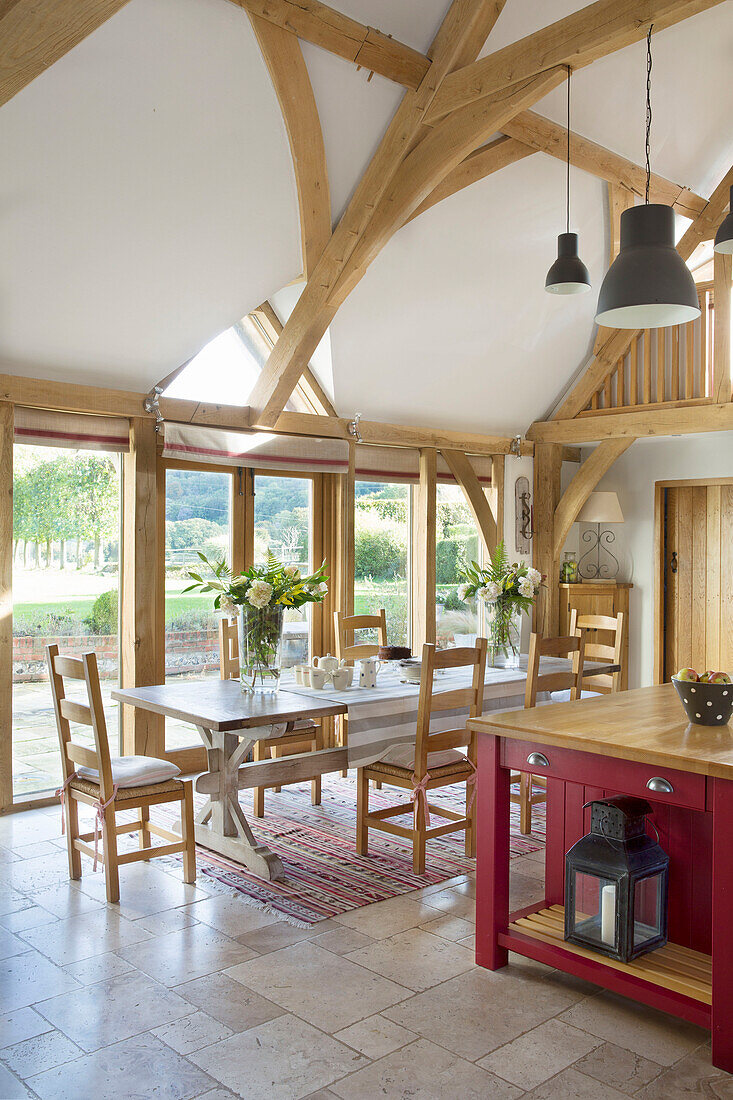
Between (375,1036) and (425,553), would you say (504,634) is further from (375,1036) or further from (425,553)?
(375,1036)

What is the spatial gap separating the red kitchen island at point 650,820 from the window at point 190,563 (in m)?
2.92

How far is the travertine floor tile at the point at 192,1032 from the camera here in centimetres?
250

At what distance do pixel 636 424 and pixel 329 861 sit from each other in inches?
174

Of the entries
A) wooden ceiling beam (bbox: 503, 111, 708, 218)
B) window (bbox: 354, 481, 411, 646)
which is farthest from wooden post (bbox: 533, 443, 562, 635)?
wooden ceiling beam (bbox: 503, 111, 708, 218)

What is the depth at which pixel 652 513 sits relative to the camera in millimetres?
7605

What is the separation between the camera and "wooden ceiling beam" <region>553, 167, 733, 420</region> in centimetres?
642

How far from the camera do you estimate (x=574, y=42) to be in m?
3.67

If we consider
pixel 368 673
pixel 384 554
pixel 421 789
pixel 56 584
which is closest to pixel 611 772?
pixel 421 789

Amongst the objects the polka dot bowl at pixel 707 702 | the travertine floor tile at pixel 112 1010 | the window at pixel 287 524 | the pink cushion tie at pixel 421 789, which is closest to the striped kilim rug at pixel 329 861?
the pink cushion tie at pixel 421 789

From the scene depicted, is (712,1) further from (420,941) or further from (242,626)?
(420,941)

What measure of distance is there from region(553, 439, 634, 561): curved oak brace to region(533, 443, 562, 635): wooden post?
6 centimetres

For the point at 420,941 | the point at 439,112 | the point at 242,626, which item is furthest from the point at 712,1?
the point at 420,941

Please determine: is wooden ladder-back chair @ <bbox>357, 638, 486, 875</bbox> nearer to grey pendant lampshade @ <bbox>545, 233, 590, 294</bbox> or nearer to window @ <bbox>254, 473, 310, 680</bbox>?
grey pendant lampshade @ <bbox>545, 233, 590, 294</bbox>

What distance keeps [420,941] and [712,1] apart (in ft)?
12.1
